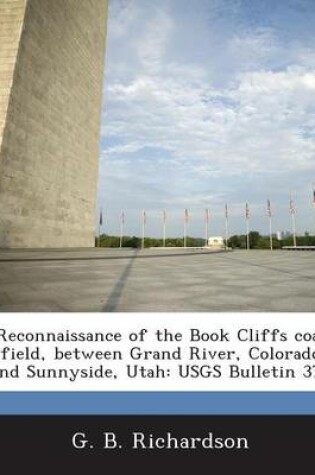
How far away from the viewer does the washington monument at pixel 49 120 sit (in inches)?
633

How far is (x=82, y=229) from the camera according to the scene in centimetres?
2544

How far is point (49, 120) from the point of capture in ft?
63.6

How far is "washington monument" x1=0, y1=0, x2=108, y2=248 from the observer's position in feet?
52.7

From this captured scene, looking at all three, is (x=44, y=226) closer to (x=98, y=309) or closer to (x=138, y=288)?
(x=138, y=288)
